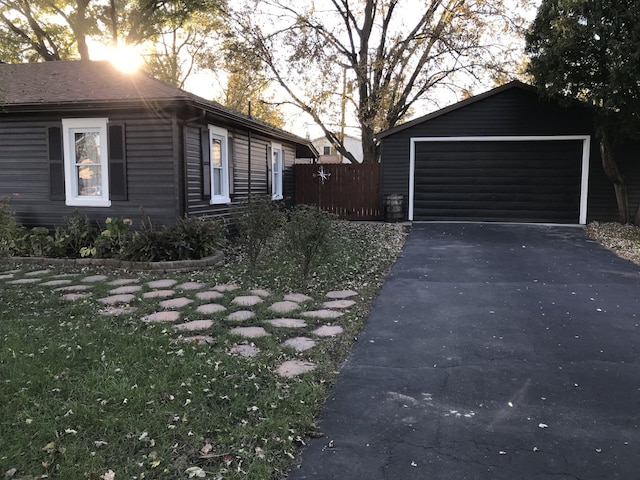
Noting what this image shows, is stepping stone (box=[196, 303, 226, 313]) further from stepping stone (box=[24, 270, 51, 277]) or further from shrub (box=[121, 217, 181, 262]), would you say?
stepping stone (box=[24, 270, 51, 277])

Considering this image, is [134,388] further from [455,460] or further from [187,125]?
[187,125]

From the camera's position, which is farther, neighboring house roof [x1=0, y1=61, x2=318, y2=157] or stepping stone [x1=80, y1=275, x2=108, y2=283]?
neighboring house roof [x1=0, y1=61, x2=318, y2=157]

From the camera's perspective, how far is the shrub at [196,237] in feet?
25.4

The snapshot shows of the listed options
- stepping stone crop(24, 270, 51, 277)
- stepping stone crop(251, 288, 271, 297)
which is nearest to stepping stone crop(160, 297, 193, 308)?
stepping stone crop(251, 288, 271, 297)

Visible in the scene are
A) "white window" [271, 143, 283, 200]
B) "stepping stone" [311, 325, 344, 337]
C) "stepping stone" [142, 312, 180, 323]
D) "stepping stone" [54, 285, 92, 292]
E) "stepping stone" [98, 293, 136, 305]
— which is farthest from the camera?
"white window" [271, 143, 283, 200]

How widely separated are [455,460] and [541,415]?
0.78 meters

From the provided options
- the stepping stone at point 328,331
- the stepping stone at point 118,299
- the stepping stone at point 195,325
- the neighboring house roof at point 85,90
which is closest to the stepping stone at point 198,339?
the stepping stone at point 195,325

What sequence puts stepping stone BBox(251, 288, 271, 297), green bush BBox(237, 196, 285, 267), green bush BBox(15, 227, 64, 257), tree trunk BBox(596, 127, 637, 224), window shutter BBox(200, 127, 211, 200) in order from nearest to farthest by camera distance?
stepping stone BBox(251, 288, 271, 297) → green bush BBox(237, 196, 285, 267) → green bush BBox(15, 227, 64, 257) → window shutter BBox(200, 127, 211, 200) → tree trunk BBox(596, 127, 637, 224)

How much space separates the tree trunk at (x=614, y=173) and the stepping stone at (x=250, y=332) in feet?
34.7

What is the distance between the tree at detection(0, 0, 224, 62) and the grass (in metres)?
19.0

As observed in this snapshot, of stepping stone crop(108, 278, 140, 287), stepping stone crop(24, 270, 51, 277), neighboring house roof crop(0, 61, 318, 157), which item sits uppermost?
neighboring house roof crop(0, 61, 318, 157)

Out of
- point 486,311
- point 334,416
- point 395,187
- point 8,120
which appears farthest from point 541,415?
point 395,187

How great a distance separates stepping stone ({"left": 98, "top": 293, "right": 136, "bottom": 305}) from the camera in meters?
5.49

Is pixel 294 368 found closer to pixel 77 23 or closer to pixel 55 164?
pixel 55 164
